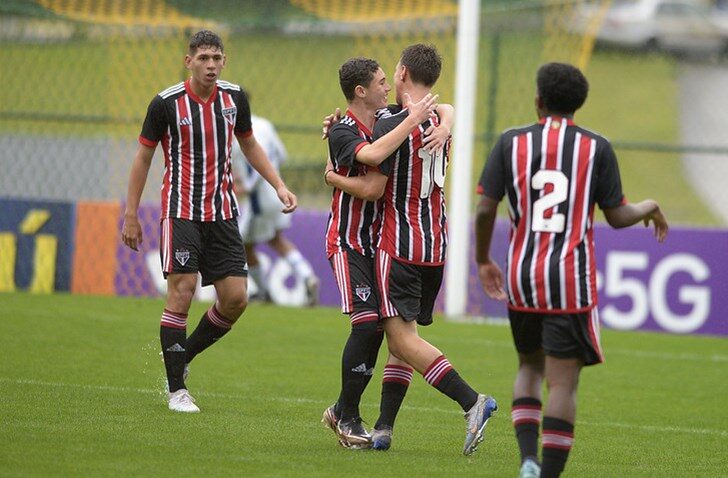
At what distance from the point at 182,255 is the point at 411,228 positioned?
64.7 inches

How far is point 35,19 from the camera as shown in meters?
Result: 15.8

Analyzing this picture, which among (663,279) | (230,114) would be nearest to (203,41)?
(230,114)

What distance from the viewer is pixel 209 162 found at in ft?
25.8

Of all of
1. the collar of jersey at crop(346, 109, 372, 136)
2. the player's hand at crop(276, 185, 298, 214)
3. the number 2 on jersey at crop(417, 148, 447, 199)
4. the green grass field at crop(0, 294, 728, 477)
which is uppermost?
the collar of jersey at crop(346, 109, 372, 136)

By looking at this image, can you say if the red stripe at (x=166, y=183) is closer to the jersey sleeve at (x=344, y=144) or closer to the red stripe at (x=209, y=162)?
the red stripe at (x=209, y=162)

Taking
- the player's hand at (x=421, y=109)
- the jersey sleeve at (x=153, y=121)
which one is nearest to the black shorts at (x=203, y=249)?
the jersey sleeve at (x=153, y=121)

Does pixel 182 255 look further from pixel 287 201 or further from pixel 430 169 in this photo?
pixel 430 169

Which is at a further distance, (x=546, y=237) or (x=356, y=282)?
(x=356, y=282)

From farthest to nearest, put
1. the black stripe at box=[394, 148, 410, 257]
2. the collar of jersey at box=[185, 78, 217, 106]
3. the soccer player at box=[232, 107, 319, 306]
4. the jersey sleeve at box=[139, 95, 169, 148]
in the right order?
the soccer player at box=[232, 107, 319, 306] < the collar of jersey at box=[185, 78, 217, 106] < the jersey sleeve at box=[139, 95, 169, 148] < the black stripe at box=[394, 148, 410, 257]

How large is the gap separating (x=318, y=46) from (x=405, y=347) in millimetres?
12188

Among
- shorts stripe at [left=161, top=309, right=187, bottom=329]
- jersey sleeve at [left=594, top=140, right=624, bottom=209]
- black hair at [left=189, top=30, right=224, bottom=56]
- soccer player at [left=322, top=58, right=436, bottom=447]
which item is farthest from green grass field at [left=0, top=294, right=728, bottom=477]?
black hair at [left=189, top=30, right=224, bottom=56]

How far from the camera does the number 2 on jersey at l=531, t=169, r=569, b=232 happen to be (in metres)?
5.48

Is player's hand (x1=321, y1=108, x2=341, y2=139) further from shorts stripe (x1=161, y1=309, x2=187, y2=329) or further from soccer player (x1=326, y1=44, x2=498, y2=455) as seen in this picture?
shorts stripe (x1=161, y1=309, x2=187, y2=329)

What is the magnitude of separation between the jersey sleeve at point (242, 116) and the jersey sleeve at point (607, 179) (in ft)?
9.75
